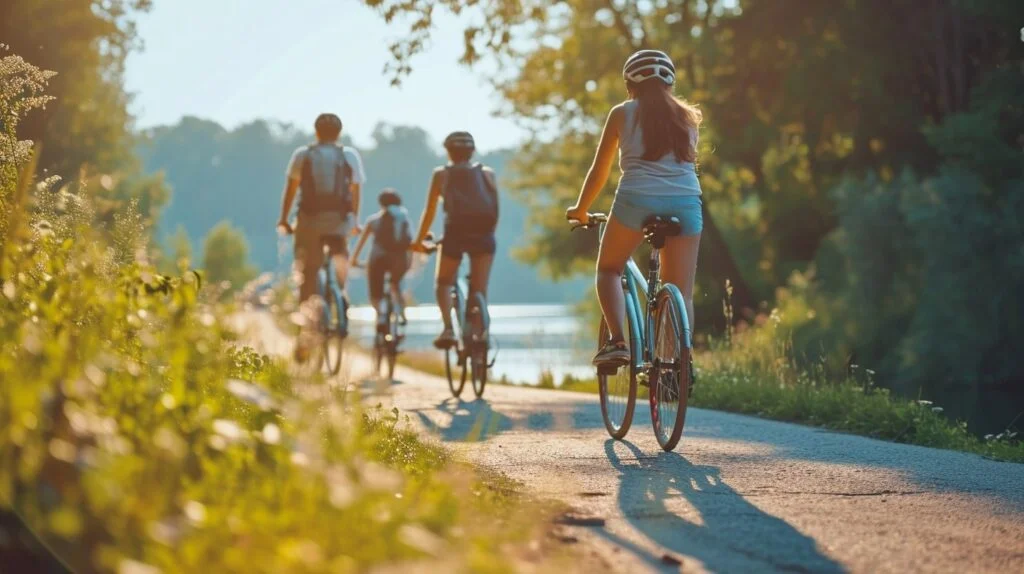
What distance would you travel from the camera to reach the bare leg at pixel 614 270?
251 inches

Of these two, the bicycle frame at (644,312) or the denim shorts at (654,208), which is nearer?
the denim shorts at (654,208)

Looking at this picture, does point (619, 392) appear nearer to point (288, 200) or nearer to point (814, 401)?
point (814, 401)

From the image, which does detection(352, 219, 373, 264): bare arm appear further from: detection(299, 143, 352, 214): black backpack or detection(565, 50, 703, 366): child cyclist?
detection(565, 50, 703, 366): child cyclist

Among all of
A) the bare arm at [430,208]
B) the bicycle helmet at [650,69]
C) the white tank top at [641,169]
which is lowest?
the white tank top at [641,169]

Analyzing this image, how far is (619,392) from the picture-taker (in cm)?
689

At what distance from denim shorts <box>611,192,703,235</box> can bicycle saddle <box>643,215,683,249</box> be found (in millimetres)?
33

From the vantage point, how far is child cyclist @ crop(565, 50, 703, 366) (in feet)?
20.1

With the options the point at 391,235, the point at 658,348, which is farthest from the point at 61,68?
the point at 658,348

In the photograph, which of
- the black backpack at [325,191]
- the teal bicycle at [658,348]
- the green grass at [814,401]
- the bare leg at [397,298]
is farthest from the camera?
the bare leg at [397,298]

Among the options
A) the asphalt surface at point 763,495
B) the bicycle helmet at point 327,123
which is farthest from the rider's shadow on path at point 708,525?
the bicycle helmet at point 327,123

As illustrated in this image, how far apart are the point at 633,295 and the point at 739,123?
23.1 meters

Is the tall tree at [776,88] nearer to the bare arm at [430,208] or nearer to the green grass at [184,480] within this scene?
the bare arm at [430,208]

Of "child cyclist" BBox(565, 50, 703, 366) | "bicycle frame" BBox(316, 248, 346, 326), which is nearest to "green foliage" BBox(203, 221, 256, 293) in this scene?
"bicycle frame" BBox(316, 248, 346, 326)

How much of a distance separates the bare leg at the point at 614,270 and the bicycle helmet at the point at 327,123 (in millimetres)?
4993
